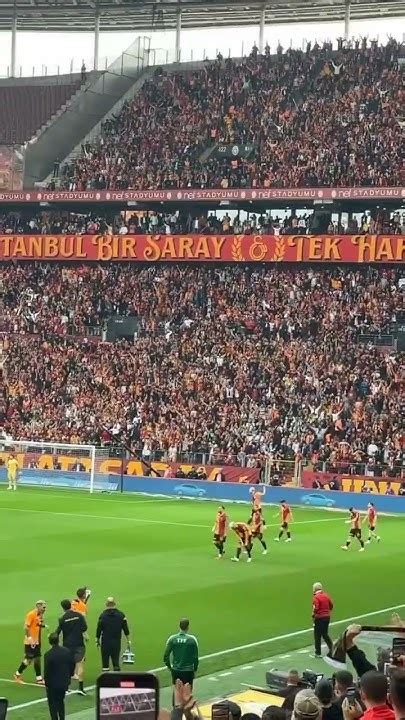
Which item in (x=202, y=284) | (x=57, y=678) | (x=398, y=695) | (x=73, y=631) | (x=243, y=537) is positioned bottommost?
(x=57, y=678)

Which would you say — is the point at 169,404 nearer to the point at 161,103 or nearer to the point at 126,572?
the point at 161,103

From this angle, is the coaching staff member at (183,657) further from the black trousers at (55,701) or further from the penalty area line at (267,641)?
the penalty area line at (267,641)

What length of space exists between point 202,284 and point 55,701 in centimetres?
4906

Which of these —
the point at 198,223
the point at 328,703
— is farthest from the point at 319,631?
the point at 198,223

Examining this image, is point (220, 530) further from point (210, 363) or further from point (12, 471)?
point (210, 363)

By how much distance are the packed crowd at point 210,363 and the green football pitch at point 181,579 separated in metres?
8.58

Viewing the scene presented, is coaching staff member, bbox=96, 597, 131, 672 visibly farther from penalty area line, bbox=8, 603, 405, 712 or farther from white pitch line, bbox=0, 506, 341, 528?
white pitch line, bbox=0, 506, 341, 528

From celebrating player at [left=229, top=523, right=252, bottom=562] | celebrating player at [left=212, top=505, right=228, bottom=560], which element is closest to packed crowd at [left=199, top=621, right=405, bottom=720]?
celebrating player at [left=229, top=523, right=252, bottom=562]

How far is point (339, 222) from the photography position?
208 ft

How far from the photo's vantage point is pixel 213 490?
181ft

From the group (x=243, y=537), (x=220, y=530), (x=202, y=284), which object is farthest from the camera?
(x=202, y=284)

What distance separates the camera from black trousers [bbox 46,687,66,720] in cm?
1775

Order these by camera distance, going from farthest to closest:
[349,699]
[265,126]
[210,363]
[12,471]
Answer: [265,126]
[210,363]
[12,471]
[349,699]

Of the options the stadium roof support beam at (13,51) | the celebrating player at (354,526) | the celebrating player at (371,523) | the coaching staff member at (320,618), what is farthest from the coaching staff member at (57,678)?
the stadium roof support beam at (13,51)
